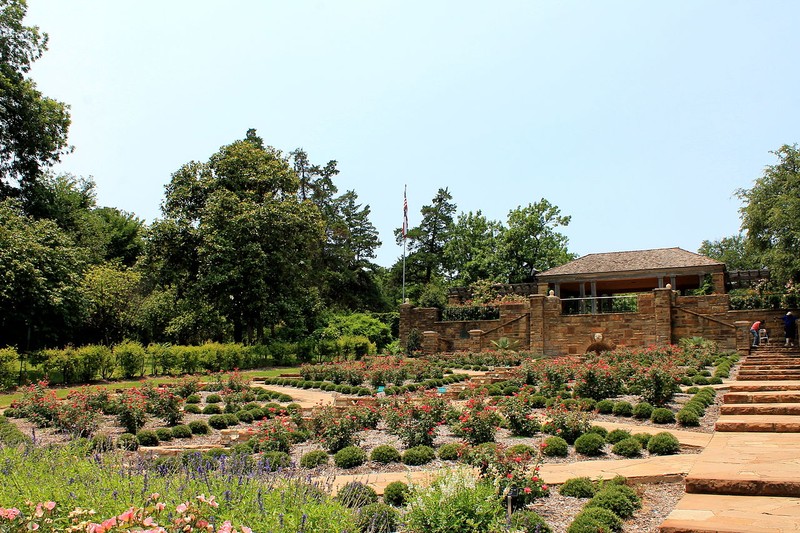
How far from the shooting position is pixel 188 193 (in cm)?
2566

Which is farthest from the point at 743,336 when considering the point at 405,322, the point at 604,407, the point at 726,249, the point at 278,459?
the point at 726,249

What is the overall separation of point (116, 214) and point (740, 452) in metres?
41.5

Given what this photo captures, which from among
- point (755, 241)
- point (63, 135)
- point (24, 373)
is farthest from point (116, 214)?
point (755, 241)

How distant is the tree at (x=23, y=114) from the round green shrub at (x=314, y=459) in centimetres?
2124

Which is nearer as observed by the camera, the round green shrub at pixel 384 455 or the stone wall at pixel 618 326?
the round green shrub at pixel 384 455

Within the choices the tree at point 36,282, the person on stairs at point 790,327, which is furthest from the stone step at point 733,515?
the tree at point 36,282

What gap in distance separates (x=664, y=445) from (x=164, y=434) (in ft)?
22.2

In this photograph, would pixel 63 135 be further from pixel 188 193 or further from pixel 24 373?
pixel 24 373

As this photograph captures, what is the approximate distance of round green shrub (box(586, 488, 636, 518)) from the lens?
4.96 meters

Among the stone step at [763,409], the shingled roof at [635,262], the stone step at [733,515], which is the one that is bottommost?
the stone step at [733,515]

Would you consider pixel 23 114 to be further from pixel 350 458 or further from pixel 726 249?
pixel 726 249

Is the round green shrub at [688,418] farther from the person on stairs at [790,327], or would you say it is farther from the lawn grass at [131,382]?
the person on stairs at [790,327]

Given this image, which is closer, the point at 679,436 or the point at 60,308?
the point at 679,436

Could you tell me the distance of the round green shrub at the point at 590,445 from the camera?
735 centimetres
